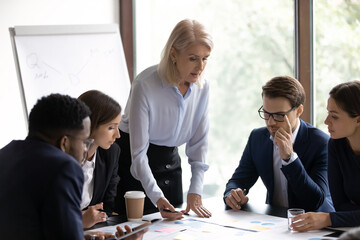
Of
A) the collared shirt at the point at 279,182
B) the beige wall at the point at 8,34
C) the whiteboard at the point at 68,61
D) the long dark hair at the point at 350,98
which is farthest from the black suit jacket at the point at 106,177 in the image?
the beige wall at the point at 8,34

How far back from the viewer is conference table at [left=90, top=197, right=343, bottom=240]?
1862 mm

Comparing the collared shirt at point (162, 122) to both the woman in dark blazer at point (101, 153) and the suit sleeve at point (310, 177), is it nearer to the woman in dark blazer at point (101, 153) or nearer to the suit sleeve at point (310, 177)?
the woman in dark blazer at point (101, 153)

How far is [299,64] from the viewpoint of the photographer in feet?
11.8

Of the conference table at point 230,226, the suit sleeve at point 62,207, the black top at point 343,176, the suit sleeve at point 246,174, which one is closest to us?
the suit sleeve at point 62,207

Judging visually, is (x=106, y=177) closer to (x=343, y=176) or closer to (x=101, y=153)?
(x=101, y=153)

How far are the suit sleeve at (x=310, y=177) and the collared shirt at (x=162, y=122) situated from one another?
458 mm

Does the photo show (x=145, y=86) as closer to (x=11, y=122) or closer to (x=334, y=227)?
(x=334, y=227)

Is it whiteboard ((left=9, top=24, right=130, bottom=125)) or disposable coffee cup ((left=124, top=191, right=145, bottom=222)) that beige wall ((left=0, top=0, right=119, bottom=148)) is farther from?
disposable coffee cup ((left=124, top=191, right=145, bottom=222))

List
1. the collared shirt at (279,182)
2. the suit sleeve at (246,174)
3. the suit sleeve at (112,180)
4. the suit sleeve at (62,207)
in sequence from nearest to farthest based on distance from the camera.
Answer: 1. the suit sleeve at (62,207)
2. the suit sleeve at (112,180)
3. the collared shirt at (279,182)
4. the suit sleeve at (246,174)

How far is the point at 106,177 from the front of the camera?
96.5 inches

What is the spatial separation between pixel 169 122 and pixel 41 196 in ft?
4.14

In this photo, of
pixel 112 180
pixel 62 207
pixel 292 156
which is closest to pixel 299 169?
pixel 292 156

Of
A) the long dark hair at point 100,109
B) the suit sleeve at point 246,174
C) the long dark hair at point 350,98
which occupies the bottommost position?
the suit sleeve at point 246,174

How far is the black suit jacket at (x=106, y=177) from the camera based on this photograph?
7.81 feet
